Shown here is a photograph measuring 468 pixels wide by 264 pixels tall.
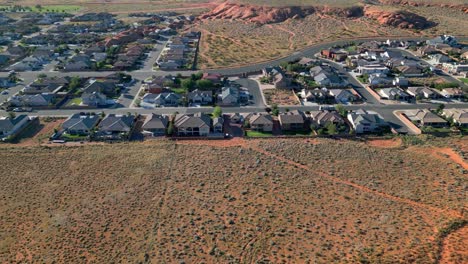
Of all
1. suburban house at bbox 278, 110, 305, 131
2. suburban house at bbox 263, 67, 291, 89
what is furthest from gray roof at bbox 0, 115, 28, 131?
suburban house at bbox 263, 67, 291, 89

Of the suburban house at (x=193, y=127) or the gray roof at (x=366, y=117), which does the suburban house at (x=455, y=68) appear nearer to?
the gray roof at (x=366, y=117)

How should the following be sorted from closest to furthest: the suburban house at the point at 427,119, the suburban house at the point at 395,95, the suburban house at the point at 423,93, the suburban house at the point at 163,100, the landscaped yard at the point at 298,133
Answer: the landscaped yard at the point at 298,133 < the suburban house at the point at 427,119 < the suburban house at the point at 163,100 < the suburban house at the point at 395,95 < the suburban house at the point at 423,93

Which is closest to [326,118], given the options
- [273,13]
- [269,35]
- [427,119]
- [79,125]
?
[427,119]

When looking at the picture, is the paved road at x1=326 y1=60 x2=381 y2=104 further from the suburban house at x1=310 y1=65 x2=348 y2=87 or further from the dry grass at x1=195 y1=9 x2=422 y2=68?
the dry grass at x1=195 y1=9 x2=422 y2=68

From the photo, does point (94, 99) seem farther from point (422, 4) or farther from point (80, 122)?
point (422, 4)

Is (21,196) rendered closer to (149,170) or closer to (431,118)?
(149,170)

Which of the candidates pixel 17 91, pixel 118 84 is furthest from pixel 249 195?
pixel 17 91

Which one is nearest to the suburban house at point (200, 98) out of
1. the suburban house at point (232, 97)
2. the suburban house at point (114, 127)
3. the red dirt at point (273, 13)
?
the suburban house at point (232, 97)
